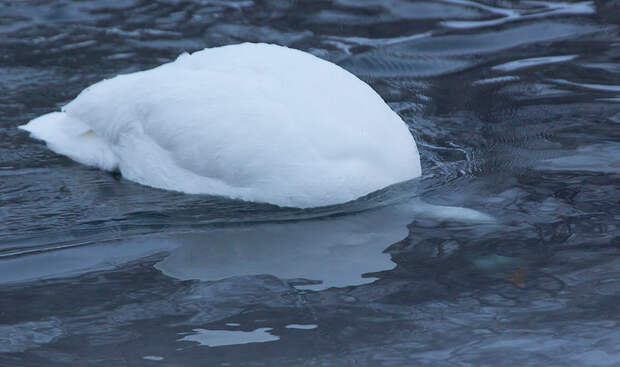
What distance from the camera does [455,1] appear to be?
9133 mm

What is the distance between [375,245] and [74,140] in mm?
2447

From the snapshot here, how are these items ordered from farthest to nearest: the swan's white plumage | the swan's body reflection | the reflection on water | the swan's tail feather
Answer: the swan's tail feather < the swan's white plumage < the swan's body reflection < the reflection on water

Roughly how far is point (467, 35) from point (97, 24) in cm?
348

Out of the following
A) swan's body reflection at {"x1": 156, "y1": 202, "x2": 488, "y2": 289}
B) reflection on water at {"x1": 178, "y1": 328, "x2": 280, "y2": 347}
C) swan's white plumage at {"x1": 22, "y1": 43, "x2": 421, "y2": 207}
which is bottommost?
reflection on water at {"x1": 178, "y1": 328, "x2": 280, "y2": 347}

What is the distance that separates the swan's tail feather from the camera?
235 inches

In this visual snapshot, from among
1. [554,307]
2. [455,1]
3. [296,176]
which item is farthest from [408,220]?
[455,1]

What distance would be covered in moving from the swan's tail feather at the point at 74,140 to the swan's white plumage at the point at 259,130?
0.23 metres

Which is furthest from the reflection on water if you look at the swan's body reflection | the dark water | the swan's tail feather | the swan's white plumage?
the swan's tail feather

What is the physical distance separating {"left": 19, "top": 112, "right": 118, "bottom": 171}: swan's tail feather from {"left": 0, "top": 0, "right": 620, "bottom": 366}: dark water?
0.10 meters

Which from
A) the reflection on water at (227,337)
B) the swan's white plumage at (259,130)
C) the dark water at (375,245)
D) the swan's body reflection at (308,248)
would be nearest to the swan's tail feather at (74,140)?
the dark water at (375,245)

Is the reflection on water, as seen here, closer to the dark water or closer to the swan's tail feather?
the dark water

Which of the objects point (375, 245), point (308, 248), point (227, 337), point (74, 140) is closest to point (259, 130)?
point (308, 248)

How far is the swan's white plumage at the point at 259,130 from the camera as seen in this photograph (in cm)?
494

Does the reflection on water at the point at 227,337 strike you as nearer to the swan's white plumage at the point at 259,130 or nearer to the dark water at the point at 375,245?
the dark water at the point at 375,245
